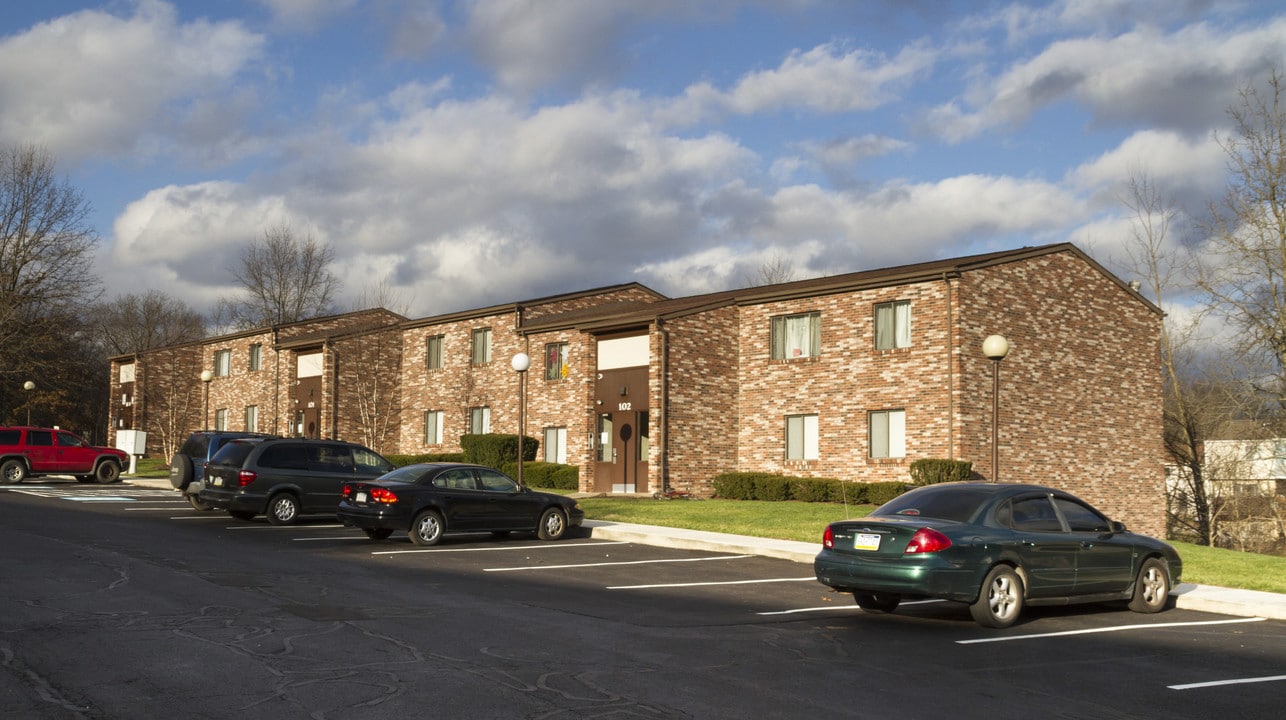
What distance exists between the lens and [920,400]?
3030 cm

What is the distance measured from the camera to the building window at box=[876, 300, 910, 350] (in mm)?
31125

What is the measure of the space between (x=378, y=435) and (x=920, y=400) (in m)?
25.9

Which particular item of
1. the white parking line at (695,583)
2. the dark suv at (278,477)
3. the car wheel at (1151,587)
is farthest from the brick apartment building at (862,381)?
the car wheel at (1151,587)

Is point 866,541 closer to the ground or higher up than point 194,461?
closer to the ground

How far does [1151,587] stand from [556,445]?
2844cm

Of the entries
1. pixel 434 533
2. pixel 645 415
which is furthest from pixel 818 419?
pixel 434 533

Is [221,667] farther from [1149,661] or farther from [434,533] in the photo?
[434,533]

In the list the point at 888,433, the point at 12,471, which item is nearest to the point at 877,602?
the point at 888,433

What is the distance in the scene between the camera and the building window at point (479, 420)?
4353cm

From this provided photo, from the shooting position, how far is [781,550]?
722 inches

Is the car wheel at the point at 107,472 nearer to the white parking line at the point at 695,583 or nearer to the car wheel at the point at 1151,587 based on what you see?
the white parking line at the point at 695,583

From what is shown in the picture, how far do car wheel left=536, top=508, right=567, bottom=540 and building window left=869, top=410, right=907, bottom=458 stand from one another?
1309 centimetres

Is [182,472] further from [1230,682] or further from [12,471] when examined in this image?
[1230,682]

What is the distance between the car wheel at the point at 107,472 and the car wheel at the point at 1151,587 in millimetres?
34488
